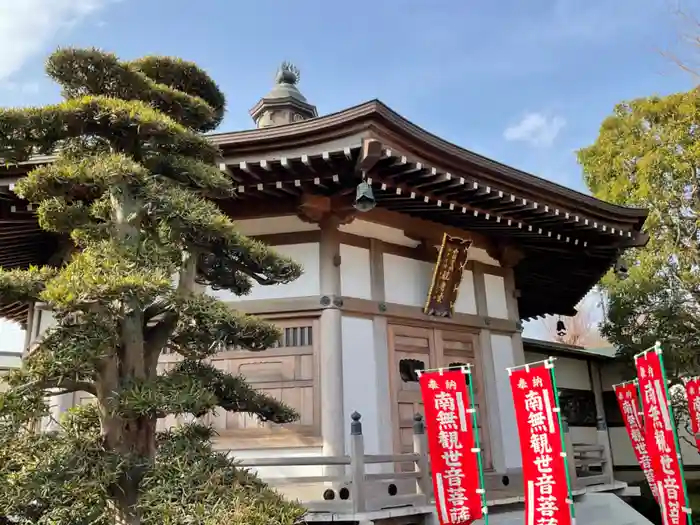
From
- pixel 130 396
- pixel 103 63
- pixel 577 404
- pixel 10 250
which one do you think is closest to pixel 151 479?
pixel 130 396

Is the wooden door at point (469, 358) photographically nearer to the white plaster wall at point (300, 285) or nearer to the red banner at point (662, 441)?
the white plaster wall at point (300, 285)

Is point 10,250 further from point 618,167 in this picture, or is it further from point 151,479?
point 618,167

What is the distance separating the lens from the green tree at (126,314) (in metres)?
3.38

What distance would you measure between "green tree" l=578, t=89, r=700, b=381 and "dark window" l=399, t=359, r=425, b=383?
23.0 ft

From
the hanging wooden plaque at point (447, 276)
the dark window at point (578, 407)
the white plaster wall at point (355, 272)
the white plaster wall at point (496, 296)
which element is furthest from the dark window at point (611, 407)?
the white plaster wall at point (355, 272)

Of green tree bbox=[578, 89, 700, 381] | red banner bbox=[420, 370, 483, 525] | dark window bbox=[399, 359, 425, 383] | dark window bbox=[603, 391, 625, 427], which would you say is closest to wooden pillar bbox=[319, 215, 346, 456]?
red banner bbox=[420, 370, 483, 525]

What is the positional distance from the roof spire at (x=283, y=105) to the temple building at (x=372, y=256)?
523 centimetres

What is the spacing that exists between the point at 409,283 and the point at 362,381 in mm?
1693

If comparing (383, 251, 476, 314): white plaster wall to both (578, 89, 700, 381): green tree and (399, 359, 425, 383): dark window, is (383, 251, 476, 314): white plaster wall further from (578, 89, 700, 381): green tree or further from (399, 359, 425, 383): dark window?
(578, 89, 700, 381): green tree

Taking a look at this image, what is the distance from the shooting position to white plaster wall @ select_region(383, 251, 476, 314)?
7.86 m

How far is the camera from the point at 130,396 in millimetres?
3502

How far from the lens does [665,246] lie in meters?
13.4

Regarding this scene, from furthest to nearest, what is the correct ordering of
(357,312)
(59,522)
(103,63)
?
1. (357,312)
2. (103,63)
3. (59,522)

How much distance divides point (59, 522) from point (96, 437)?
56cm
